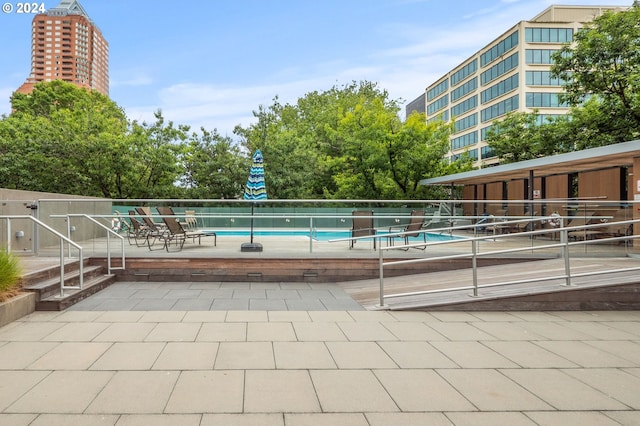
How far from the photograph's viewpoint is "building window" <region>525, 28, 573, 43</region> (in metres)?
54.4

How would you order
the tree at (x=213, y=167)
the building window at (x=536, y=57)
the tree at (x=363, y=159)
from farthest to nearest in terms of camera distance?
the building window at (x=536, y=57)
the tree at (x=363, y=159)
the tree at (x=213, y=167)

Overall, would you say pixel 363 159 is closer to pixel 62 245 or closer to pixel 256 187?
pixel 256 187

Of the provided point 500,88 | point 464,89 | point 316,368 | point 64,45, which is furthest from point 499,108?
point 64,45

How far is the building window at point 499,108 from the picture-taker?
2218 inches

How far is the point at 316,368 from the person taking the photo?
14.6 ft

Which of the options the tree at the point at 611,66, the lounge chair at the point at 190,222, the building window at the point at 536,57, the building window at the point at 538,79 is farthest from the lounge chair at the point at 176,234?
the building window at the point at 536,57

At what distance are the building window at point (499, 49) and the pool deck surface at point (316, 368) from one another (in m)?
57.0

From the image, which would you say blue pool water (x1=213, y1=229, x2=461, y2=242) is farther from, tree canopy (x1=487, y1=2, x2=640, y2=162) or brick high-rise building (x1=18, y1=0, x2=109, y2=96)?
brick high-rise building (x1=18, y1=0, x2=109, y2=96)

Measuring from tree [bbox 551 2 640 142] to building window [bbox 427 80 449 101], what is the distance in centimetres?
5901

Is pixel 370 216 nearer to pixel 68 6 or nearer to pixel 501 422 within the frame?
pixel 501 422

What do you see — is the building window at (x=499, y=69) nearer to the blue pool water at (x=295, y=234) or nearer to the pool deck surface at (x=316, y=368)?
the blue pool water at (x=295, y=234)

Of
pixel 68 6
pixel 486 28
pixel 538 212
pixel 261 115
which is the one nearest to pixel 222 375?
pixel 538 212

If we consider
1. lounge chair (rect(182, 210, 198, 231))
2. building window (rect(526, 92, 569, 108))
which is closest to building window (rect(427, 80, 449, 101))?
building window (rect(526, 92, 569, 108))

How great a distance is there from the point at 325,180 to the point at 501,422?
94.6 ft
